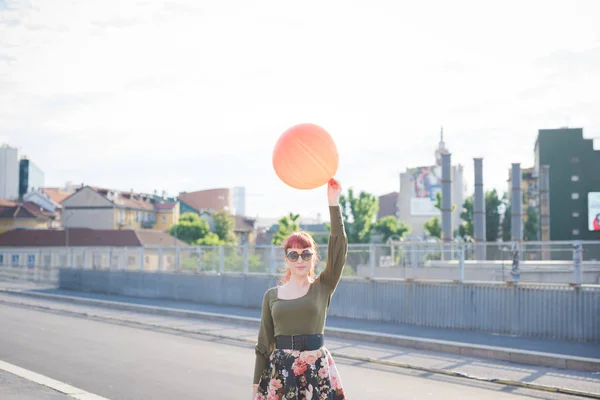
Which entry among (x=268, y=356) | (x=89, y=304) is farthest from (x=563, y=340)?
(x=89, y=304)

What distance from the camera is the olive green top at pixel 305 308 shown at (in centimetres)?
414

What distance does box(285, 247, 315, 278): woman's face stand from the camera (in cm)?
421

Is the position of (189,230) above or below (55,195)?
below

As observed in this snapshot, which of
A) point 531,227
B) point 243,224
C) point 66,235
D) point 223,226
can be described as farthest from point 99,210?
point 531,227

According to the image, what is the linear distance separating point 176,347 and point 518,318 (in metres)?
7.56

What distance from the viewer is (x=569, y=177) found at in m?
76.1

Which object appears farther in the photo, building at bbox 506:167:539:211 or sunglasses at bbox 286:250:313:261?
building at bbox 506:167:539:211

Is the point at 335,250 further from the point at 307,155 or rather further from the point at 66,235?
the point at 66,235

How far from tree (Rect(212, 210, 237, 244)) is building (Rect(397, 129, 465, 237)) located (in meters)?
32.3

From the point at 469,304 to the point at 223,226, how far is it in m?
115

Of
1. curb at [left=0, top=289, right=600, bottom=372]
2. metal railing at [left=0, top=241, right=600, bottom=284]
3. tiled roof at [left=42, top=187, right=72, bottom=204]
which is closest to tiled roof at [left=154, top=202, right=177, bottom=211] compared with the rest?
tiled roof at [left=42, top=187, right=72, bottom=204]

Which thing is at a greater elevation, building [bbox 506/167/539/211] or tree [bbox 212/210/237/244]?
building [bbox 506/167/539/211]

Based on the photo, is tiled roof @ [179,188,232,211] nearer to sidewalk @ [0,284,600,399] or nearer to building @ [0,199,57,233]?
building @ [0,199,57,233]

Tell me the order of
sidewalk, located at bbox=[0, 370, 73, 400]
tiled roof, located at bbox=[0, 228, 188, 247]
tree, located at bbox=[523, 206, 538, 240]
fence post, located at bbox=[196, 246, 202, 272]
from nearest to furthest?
sidewalk, located at bbox=[0, 370, 73, 400] < fence post, located at bbox=[196, 246, 202, 272] < tree, located at bbox=[523, 206, 538, 240] < tiled roof, located at bbox=[0, 228, 188, 247]
